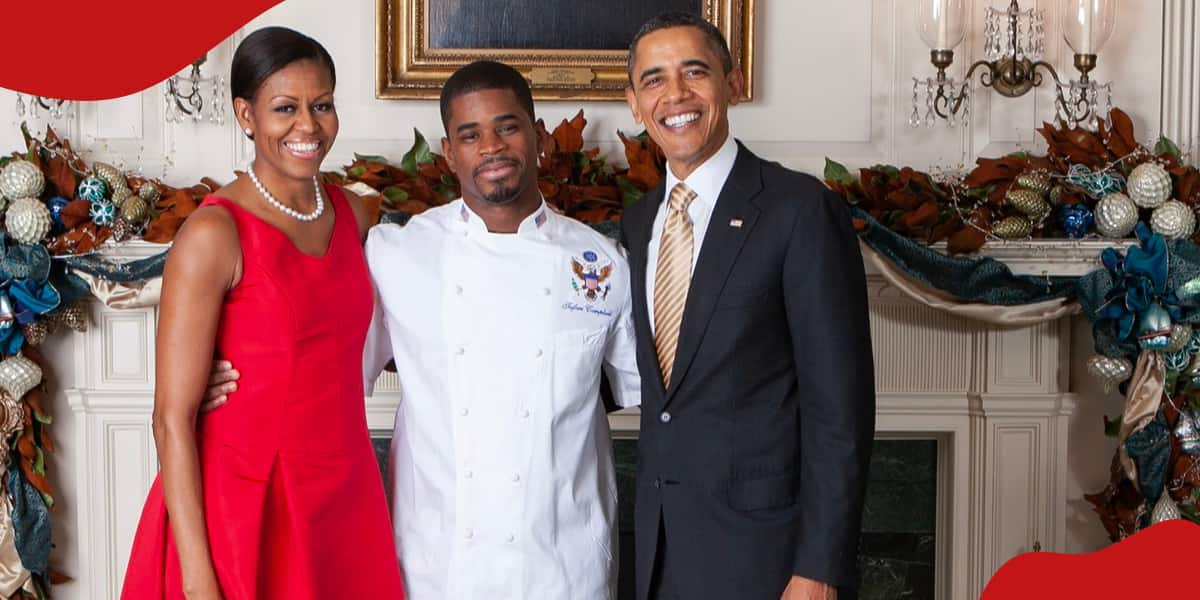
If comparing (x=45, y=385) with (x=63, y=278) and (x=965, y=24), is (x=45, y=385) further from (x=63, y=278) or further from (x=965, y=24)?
(x=965, y=24)

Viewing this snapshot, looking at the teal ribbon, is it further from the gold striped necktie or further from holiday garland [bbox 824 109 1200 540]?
the gold striped necktie

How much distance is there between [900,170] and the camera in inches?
136

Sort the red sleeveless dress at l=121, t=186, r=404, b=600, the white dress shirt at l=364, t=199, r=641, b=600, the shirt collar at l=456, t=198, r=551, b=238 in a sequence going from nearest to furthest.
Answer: the red sleeveless dress at l=121, t=186, r=404, b=600 → the white dress shirt at l=364, t=199, r=641, b=600 → the shirt collar at l=456, t=198, r=551, b=238

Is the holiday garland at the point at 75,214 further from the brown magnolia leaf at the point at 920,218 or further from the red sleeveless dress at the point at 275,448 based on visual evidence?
the red sleeveless dress at the point at 275,448

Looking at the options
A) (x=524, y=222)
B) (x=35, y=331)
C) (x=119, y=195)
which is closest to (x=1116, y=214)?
(x=524, y=222)

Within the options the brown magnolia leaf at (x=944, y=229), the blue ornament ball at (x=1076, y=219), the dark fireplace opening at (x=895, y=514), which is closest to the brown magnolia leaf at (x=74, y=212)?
the dark fireplace opening at (x=895, y=514)

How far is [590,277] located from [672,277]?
0.72 feet

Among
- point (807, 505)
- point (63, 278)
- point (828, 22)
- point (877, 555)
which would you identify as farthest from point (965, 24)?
point (63, 278)

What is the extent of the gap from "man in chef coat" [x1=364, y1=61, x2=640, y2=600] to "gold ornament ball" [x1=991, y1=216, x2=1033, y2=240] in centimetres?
144

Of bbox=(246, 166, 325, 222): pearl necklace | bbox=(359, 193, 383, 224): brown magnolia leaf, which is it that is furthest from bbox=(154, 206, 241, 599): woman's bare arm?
bbox=(359, 193, 383, 224): brown magnolia leaf

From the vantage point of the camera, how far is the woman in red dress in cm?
201

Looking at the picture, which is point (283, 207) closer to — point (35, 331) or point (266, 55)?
point (266, 55)

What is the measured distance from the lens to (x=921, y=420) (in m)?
3.60

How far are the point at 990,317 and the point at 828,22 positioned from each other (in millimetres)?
958
